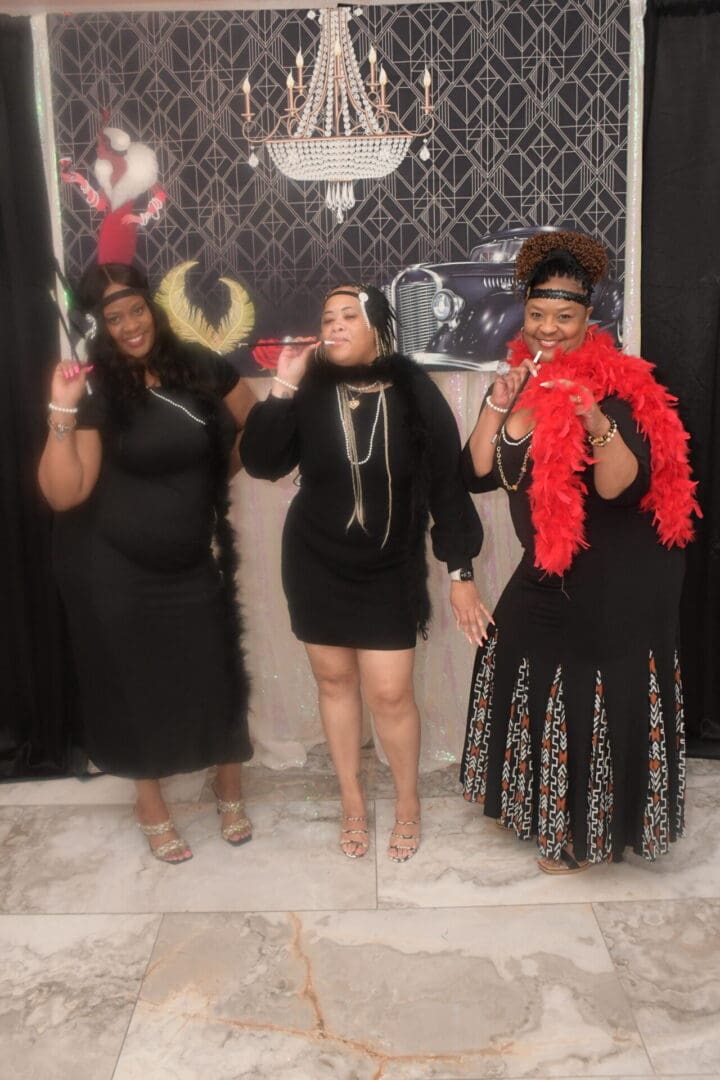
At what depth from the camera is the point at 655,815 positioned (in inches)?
81.4

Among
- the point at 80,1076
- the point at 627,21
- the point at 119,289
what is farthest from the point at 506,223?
the point at 80,1076

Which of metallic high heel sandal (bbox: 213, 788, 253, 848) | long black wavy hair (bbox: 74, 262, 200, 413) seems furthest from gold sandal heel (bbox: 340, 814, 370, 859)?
long black wavy hair (bbox: 74, 262, 200, 413)

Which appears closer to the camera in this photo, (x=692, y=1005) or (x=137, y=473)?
(x=692, y=1005)

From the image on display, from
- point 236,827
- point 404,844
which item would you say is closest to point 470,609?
point 404,844

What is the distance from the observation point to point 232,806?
237 cm

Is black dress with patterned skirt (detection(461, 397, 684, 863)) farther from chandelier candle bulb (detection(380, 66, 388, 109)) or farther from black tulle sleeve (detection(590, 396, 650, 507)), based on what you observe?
chandelier candle bulb (detection(380, 66, 388, 109))

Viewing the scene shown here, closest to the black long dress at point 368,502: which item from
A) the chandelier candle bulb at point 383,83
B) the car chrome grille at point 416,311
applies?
the car chrome grille at point 416,311

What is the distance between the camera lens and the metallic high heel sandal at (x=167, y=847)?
2266 millimetres

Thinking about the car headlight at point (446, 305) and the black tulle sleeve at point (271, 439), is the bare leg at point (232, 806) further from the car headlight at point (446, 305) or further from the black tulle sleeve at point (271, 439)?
the car headlight at point (446, 305)

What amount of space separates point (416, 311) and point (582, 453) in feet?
2.76

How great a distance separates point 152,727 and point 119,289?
1015 mm

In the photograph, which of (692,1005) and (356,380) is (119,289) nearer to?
(356,380)

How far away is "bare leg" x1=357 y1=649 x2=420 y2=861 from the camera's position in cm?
217

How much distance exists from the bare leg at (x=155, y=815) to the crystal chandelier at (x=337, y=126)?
62.0 inches
